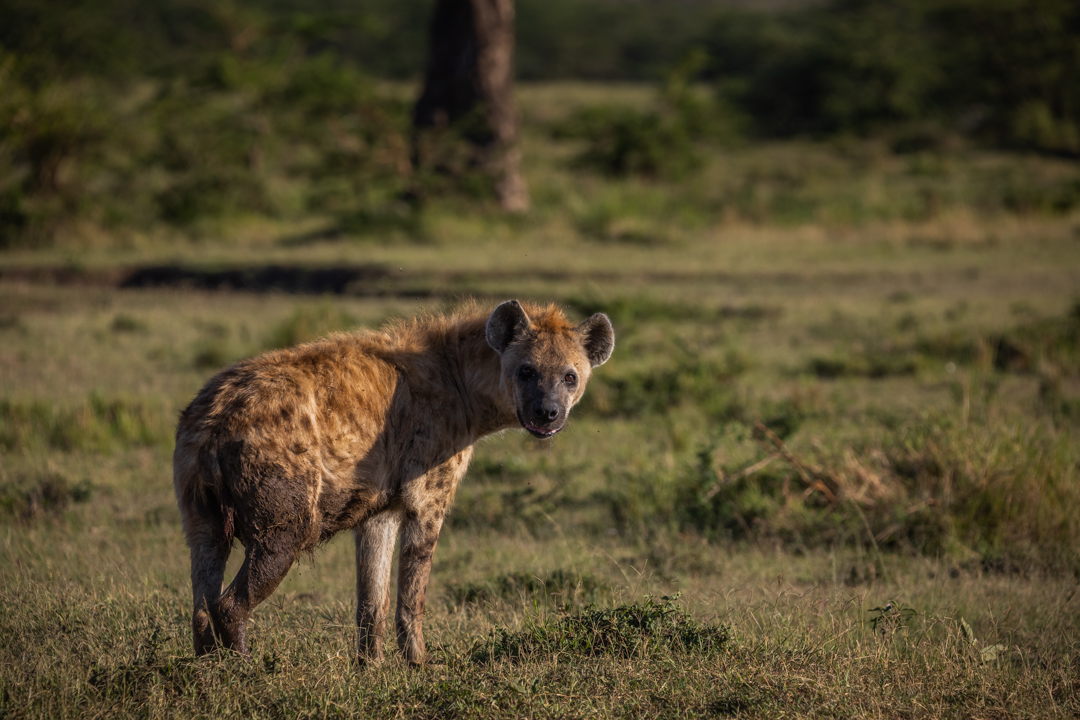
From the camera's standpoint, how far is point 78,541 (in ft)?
18.7

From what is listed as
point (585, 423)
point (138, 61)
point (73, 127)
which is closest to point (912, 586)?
point (585, 423)

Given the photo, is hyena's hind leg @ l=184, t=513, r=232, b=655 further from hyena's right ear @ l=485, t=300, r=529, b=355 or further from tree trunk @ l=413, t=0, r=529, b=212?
tree trunk @ l=413, t=0, r=529, b=212

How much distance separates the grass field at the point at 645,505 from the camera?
12.4ft

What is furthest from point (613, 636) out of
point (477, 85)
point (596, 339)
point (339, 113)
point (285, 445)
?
point (339, 113)

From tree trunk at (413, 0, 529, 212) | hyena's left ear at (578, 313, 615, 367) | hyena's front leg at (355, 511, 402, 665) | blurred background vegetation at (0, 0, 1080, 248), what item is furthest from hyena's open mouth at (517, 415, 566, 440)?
tree trunk at (413, 0, 529, 212)

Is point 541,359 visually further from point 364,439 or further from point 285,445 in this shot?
point 285,445

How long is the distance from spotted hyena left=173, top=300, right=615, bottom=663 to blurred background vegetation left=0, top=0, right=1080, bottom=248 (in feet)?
37.9

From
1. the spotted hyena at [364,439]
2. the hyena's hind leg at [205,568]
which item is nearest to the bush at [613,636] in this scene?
the spotted hyena at [364,439]

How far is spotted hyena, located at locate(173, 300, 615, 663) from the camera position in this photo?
3.60m

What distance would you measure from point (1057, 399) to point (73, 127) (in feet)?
46.1

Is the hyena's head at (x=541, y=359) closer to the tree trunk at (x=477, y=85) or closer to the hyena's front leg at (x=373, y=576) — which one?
the hyena's front leg at (x=373, y=576)

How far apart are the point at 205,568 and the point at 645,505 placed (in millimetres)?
3336

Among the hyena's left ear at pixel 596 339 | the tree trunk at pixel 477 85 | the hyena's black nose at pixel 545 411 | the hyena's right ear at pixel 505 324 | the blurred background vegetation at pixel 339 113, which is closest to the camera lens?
A: the hyena's black nose at pixel 545 411

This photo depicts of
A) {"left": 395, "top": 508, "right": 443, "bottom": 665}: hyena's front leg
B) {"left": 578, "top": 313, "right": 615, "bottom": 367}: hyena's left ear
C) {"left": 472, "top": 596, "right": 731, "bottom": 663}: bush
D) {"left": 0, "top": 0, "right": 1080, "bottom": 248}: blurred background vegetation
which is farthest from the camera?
{"left": 0, "top": 0, "right": 1080, "bottom": 248}: blurred background vegetation
